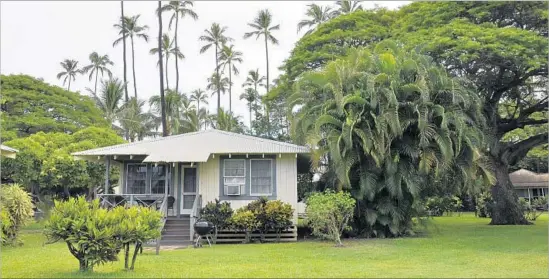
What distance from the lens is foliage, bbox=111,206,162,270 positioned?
8.36 metres

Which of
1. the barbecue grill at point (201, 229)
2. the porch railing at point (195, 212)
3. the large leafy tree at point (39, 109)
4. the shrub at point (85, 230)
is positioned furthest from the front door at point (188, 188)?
the large leafy tree at point (39, 109)

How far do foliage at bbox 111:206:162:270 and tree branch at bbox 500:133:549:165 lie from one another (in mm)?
17044

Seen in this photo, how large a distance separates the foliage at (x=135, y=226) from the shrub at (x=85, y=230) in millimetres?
90

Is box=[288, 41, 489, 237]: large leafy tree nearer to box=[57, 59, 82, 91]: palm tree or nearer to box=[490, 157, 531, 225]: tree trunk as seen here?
box=[490, 157, 531, 225]: tree trunk

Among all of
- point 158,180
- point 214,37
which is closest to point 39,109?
point 158,180

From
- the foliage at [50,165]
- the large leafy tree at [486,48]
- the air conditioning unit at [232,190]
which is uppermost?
the large leafy tree at [486,48]

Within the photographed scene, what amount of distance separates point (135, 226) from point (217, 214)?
6.38 m

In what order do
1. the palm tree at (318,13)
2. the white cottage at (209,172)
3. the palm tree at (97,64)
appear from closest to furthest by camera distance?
the white cottage at (209,172), the palm tree at (318,13), the palm tree at (97,64)

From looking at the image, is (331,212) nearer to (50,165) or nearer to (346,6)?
(50,165)

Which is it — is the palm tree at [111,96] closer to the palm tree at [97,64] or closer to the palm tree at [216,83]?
the palm tree at [216,83]

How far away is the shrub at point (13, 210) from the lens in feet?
43.6

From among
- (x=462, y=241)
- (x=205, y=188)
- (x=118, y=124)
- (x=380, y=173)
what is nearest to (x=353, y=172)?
(x=380, y=173)

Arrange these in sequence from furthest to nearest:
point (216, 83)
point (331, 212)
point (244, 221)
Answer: point (216, 83) < point (244, 221) < point (331, 212)

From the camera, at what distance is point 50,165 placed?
21.4 metres
